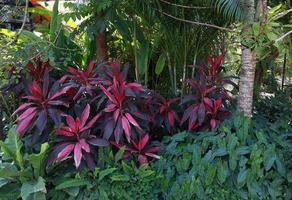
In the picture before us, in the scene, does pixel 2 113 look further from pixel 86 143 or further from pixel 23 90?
pixel 86 143

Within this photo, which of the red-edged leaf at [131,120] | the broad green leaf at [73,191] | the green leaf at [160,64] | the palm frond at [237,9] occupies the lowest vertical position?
the broad green leaf at [73,191]

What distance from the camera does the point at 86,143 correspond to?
2672 mm

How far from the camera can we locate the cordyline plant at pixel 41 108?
2.72m

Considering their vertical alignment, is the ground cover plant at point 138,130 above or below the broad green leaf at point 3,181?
above

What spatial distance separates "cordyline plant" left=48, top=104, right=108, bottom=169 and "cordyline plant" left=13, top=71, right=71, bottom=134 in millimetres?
103

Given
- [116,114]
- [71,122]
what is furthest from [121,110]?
[71,122]

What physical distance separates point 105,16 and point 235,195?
2170 millimetres

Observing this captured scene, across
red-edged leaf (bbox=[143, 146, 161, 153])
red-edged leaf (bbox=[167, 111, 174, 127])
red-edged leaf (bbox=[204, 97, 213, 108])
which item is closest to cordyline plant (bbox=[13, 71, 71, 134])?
red-edged leaf (bbox=[143, 146, 161, 153])

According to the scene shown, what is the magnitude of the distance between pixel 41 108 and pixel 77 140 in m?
0.41

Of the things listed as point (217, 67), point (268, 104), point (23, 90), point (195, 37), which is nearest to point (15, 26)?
point (23, 90)

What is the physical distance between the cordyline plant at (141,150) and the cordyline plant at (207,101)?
39cm

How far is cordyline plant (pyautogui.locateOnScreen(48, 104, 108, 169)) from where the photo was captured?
2.61 m

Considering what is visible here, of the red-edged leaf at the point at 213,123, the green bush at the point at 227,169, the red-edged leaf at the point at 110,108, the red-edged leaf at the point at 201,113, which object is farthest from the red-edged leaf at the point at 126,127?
the red-edged leaf at the point at 213,123

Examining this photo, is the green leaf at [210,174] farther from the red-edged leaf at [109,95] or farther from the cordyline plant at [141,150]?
the red-edged leaf at [109,95]
